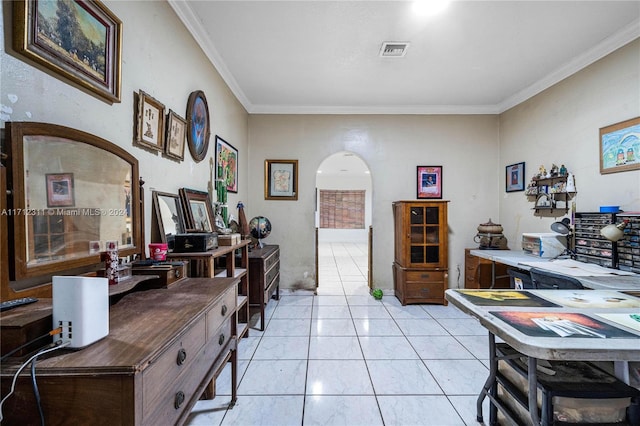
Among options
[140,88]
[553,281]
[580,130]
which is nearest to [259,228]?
[140,88]

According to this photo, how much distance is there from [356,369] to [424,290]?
1899mm

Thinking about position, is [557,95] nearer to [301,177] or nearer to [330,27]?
[330,27]

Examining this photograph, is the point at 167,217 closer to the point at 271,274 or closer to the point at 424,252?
the point at 271,274

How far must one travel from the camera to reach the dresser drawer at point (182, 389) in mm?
808

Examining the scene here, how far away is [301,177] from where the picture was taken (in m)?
4.10

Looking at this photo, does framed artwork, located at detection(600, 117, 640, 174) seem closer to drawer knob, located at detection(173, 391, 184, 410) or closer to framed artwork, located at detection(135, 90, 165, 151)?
drawer knob, located at detection(173, 391, 184, 410)

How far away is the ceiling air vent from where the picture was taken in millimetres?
2471

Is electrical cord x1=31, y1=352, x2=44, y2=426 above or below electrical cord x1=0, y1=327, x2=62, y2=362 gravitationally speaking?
below

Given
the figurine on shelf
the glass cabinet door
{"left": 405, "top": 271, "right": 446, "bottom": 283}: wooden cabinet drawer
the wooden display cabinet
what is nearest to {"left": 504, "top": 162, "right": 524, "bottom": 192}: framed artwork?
the figurine on shelf

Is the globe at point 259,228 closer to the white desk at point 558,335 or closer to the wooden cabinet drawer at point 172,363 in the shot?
the wooden cabinet drawer at point 172,363

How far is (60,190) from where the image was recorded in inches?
40.6

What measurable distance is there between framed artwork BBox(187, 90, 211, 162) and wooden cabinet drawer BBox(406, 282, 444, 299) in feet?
9.95

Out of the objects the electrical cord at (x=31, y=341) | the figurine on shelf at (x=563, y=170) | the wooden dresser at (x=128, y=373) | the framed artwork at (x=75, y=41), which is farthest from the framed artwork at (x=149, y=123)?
the figurine on shelf at (x=563, y=170)

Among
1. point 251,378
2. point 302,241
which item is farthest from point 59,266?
point 302,241
